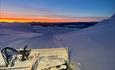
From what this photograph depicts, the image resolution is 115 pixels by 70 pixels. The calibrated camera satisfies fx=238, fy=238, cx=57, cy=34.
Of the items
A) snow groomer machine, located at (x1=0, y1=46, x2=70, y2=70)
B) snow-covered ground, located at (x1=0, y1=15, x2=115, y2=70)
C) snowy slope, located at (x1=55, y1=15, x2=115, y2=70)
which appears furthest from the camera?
snow-covered ground, located at (x1=0, y1=15, x2=115, y2=70)

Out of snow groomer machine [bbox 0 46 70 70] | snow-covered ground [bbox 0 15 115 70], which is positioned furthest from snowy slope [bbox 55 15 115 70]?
snow groomer machine [bbox 0 46 70 70]

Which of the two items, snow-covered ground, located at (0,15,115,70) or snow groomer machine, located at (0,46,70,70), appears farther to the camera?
snow-covered ground, located at (0,15,115,70)

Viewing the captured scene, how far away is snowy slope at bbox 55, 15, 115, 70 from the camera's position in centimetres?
429

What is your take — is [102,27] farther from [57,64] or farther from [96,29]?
[57,64]

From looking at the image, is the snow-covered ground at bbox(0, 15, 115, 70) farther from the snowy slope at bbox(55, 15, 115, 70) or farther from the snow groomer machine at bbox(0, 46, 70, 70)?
the snow groomer machine at bbox(0, 46, 70, 70)

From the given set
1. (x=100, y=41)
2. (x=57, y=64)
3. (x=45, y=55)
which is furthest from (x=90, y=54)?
(x=57, y=64)

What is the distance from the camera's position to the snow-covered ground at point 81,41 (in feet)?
15.0

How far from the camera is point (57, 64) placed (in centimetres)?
293

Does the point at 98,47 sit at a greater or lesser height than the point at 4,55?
lesser

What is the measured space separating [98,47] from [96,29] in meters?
1.70

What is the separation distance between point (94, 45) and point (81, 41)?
93cm

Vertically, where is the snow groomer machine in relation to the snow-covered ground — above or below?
above

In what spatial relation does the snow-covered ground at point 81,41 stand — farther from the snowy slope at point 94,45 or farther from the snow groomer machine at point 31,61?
the snow groomer machine at point 31,61

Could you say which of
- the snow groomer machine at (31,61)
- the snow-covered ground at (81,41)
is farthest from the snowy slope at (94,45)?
the snow groomer machine at (31,61)
